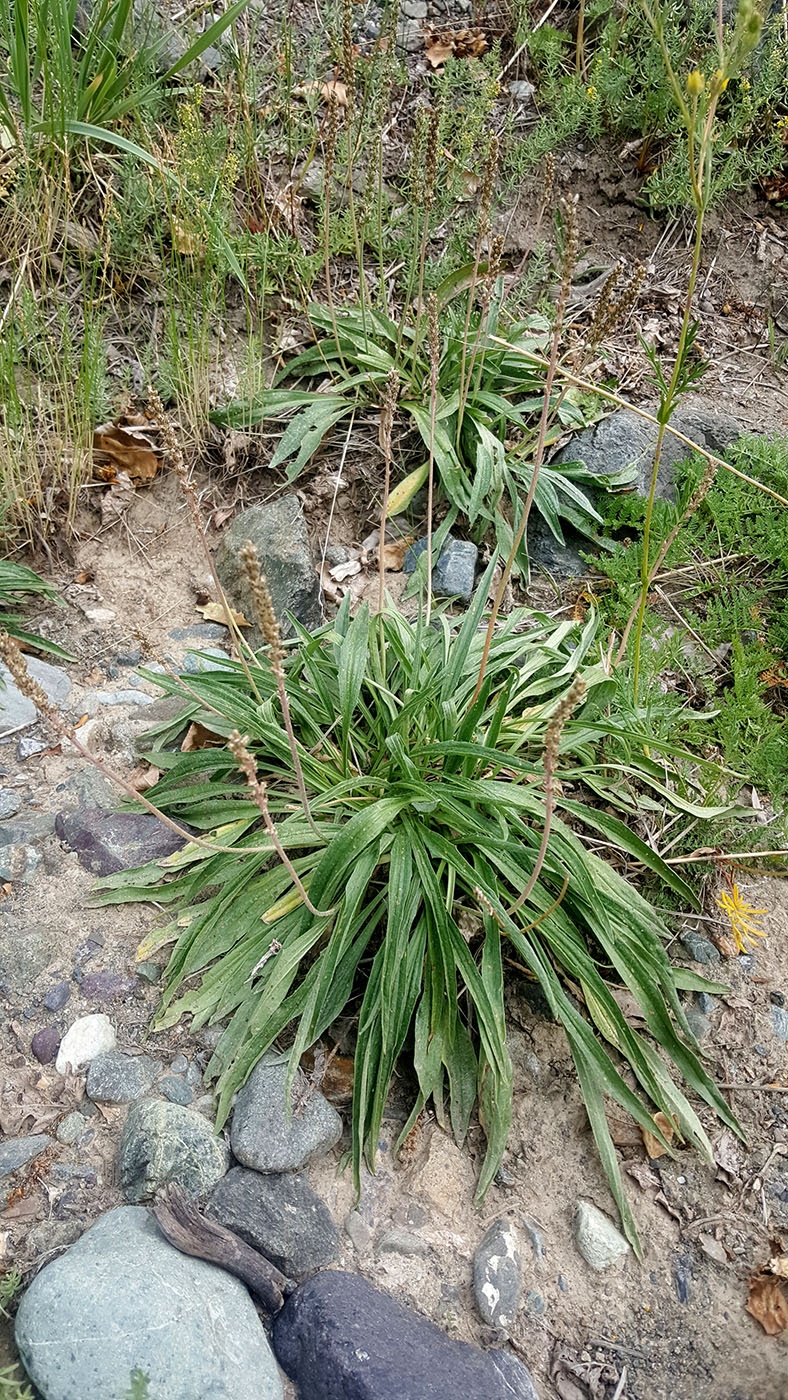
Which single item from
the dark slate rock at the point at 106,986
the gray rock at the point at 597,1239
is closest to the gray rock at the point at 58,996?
the dark slate rock at the point at 106,986

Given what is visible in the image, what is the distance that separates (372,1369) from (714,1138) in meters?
0.95

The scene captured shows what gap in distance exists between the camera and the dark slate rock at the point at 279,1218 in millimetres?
2010

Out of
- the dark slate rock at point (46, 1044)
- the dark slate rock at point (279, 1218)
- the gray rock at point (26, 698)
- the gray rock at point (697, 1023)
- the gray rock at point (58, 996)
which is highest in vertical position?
the gray rock at point (26, 698)

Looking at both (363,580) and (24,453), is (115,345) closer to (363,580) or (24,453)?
(24,453)

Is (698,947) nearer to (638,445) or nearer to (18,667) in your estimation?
(18,667)

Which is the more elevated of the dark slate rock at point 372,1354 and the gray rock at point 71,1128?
the gray rock at point 71,1128

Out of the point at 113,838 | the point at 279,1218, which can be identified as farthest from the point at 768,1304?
the point at 113,838

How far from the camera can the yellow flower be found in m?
2.58

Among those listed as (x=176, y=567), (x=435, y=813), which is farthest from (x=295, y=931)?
(x=176, y=567)

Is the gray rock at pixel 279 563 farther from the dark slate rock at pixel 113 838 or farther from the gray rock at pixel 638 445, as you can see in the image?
the gray rock at pixel 638 445

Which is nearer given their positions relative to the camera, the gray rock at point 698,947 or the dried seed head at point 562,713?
the dried seed head at point 562,713

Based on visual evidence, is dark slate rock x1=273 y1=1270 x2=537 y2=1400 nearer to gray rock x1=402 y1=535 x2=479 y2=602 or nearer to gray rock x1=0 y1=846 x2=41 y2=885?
gray rock x1=0 y1=846 x2=41 y2=885

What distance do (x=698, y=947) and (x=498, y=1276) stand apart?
98 cm

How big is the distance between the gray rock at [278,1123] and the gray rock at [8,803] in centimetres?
111
